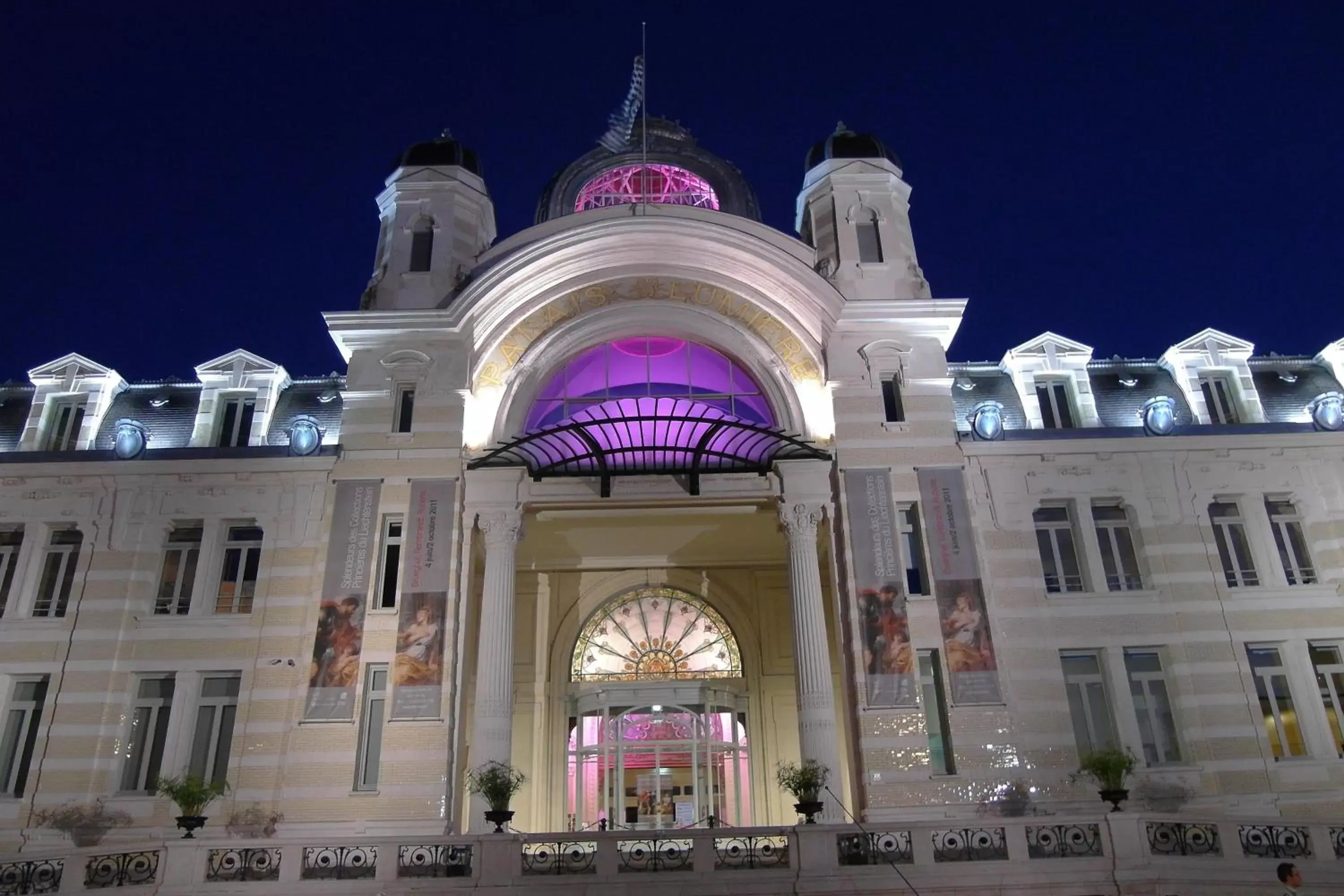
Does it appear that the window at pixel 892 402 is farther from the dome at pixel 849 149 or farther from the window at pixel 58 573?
the window at pixel 58 573

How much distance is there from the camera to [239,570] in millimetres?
24141

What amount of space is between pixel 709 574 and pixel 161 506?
14678 millimetres

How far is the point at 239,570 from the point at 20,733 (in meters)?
5.67

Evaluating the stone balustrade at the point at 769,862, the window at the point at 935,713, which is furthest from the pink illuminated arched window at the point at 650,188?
the stone balustrade at the point at 769,862

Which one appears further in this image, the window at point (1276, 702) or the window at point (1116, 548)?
the window at point (1116, 548)

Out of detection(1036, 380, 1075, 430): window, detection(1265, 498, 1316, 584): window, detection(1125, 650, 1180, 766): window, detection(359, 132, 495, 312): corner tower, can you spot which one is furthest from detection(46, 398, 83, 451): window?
detection(1265, 498, 1316, 584): window

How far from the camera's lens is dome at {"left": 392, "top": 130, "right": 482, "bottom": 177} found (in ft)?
93.3

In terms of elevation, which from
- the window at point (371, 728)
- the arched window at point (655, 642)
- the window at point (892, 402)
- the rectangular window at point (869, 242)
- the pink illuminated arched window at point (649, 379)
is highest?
the rectangular window at point (869, 242)

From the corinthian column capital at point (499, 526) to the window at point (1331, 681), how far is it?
60.3 feet

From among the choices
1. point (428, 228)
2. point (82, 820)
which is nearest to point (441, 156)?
point (428, 228)

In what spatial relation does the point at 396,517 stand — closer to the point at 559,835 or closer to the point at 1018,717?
the point at 559,835

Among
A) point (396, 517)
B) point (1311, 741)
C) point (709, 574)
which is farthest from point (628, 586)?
point (1311, 741)

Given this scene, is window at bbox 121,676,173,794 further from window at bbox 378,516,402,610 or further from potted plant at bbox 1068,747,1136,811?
potted plant at bbox 1068,747,1136,811

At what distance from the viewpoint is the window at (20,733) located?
22250mm
